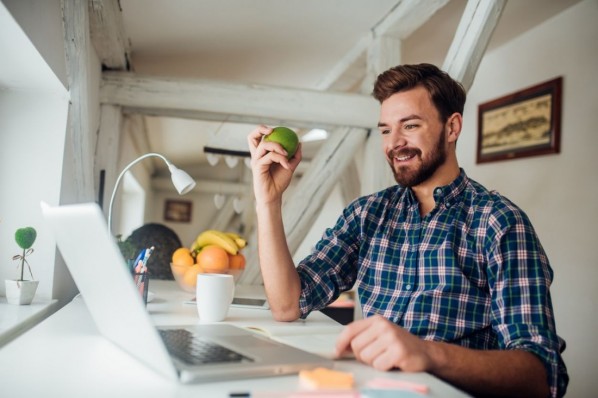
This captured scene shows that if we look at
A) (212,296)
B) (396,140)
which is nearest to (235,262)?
(212,296)

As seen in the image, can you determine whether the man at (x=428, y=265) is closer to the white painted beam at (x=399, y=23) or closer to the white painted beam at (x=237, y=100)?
the white painted beam at (x=399, y=23)

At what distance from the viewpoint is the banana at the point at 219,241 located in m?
1.84

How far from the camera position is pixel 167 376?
2.49ft

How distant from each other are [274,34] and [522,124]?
147cm

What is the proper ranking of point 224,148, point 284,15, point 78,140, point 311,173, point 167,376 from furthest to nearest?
point 224,148
point 311,173
point 284,15
point 78,140
point 167,376

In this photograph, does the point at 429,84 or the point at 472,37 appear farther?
the point at 472,37

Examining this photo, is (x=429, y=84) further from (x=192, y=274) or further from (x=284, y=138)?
(x=192, y=274)

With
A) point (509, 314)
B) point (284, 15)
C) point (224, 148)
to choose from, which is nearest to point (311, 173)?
point (284, 15)

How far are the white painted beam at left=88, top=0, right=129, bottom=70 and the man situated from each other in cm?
94

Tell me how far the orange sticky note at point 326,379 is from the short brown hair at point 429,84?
105 centimetres

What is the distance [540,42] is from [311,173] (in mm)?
1436

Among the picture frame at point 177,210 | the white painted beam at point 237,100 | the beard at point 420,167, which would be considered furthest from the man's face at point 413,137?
the picture frame at point 177,210

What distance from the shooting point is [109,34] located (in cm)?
212

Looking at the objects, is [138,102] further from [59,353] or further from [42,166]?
[59,353]
